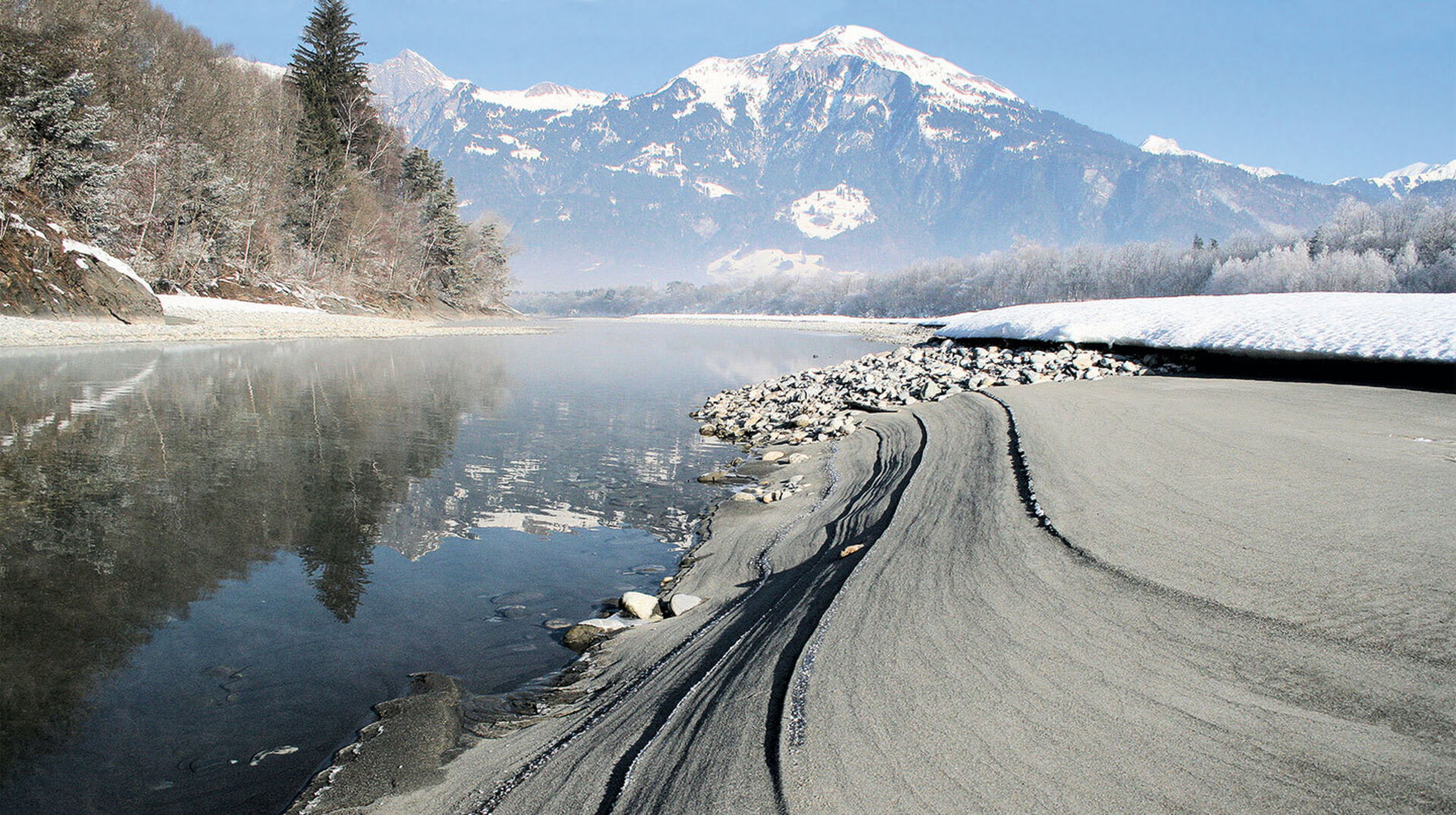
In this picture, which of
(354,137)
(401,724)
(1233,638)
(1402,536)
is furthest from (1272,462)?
(354,137)

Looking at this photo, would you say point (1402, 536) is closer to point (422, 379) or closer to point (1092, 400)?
point (1092, 400)

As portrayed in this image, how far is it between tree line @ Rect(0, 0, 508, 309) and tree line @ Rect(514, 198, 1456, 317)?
212 feet

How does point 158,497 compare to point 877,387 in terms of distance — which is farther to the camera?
point 877,387

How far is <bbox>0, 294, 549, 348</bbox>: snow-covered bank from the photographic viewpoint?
2205cm

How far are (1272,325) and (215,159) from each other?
40649mm

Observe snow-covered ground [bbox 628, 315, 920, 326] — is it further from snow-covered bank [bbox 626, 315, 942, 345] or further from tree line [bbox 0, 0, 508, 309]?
tree line [bbox 0, 0, 508, 309]

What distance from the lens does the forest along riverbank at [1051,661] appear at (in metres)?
2.20

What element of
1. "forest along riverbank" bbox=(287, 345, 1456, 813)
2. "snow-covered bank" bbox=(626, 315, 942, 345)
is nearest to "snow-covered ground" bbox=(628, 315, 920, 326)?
"snow-covered bank" bbox=(626, 315, 942, 345)

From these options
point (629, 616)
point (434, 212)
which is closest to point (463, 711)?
point (629, 616)

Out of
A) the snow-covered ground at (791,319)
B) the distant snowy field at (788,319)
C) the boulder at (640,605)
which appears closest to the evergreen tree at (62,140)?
the boulder at (640,605)

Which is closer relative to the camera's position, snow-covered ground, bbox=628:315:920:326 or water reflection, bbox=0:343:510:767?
water reflection, bbox=0:343:510:767

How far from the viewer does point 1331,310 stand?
14.3 m

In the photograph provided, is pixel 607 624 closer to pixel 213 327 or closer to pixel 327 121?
pixel 213 327

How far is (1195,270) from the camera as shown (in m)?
75.4
